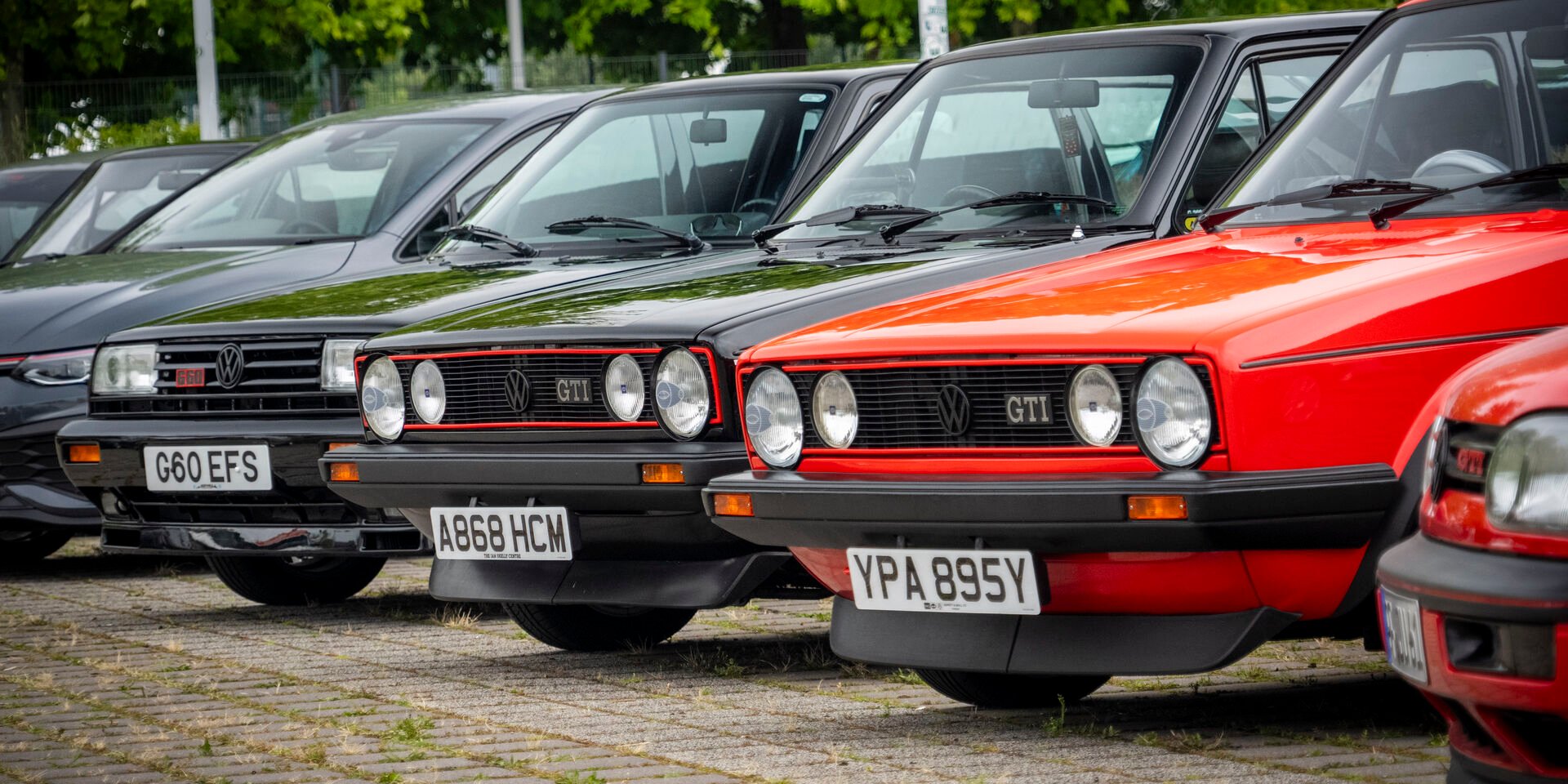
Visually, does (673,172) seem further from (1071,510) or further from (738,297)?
(1071,510)

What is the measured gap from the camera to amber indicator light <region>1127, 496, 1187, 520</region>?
4523 millimetres

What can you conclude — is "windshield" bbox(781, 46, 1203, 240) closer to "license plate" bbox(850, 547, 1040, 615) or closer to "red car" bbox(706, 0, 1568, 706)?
"red car" bbox(706, 0, 1568, 706)

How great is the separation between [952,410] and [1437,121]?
1.46 meters

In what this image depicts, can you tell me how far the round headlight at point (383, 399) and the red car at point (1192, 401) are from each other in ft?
5.06

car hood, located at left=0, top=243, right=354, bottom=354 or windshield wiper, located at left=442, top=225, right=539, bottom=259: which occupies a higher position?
windshield wiper, located at left=442, top=225, right=539, bottom=259

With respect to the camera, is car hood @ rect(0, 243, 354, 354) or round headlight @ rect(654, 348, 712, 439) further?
car hood @ rect(0, 243, 354, 354)

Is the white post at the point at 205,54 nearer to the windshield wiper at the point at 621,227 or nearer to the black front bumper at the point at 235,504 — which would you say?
the black front bumper at the point at 235,504

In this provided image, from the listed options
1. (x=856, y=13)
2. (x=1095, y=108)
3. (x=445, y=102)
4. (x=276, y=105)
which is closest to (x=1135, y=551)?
(x=1095, y=108)

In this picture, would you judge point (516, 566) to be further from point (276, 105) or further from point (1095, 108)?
point (276, 105)

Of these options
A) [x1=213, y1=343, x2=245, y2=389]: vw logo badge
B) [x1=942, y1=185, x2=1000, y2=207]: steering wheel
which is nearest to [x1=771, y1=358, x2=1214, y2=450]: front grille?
[x1=942, y1=185, x2=1000, y2=207]: steering wheel

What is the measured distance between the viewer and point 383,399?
6754 mm

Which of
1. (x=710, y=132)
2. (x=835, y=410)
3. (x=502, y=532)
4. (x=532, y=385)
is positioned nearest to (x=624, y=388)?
(x=532, y=385)

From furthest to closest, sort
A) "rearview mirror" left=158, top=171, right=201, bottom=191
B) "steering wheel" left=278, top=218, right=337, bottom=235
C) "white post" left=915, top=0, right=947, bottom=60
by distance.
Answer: "white post" left=915, top=0, right=947, bottom=60
"rearview mirror" left=158, top=171, right=201, bottom=191
"steering wheel" left=278, top=218, right=337, bottom=235

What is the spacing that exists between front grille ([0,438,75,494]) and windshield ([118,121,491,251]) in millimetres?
1108
